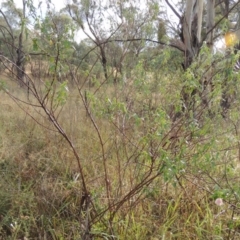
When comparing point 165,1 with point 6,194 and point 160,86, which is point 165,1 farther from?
point 6,194

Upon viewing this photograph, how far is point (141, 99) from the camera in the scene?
1937 millimetres

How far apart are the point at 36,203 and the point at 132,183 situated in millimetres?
618

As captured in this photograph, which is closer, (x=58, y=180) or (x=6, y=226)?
(x=6, y=226)

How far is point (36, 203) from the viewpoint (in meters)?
1.72

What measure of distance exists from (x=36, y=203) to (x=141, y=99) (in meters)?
0.98

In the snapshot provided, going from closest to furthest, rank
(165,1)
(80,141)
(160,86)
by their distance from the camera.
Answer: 1. (160,86)
2. (80,141)
3. (165,1)

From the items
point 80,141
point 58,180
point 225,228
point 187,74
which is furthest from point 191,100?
point 80,141

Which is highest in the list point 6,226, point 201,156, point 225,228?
point 201,156

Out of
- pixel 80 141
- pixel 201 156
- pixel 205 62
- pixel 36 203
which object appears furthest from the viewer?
pixel 80 141

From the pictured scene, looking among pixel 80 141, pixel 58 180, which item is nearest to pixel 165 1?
pixel 80 141

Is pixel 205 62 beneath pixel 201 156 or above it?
above

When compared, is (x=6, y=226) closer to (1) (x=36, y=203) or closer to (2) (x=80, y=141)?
(1) (x=36, y=203)

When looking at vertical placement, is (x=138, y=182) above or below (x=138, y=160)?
below

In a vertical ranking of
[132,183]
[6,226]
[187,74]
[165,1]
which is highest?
[165,1]
